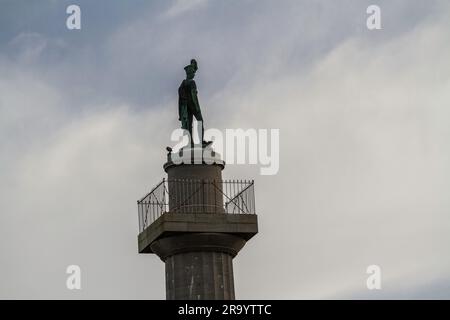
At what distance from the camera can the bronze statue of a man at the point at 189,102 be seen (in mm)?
57500

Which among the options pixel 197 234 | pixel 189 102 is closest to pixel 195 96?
pixel 189 102

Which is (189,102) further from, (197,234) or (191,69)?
(197,234)

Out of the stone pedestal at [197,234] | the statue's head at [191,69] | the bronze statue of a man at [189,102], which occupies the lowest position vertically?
the stone pedestal at [197,234]

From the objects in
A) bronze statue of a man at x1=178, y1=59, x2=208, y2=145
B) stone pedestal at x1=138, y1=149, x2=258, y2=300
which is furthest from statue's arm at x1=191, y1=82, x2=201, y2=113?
stone pedestal at x1=138, y1=149, x2=258, y2=300

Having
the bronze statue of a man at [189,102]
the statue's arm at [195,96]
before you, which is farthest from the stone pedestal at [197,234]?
the statue's arm at [195,96]

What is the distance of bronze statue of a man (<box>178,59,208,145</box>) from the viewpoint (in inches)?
2264

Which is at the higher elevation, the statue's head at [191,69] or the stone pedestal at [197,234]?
the statue's head at [191,69]

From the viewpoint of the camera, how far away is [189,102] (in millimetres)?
57562

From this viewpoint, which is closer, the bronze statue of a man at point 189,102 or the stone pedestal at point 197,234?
the stone pedestal at point 197,234

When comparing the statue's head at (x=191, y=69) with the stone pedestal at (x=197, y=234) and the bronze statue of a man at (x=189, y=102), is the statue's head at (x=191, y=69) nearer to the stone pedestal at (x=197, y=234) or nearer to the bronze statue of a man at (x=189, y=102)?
the bronze statue of a man at (x=189, y=102)
